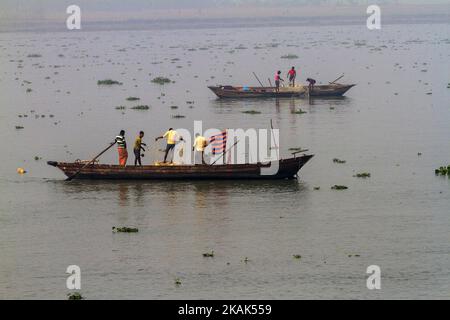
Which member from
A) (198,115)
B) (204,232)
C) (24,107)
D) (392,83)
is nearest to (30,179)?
(204,232)

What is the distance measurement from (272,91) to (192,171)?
32.6m

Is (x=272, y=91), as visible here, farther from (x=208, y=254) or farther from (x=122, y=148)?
(x=208, y=254)

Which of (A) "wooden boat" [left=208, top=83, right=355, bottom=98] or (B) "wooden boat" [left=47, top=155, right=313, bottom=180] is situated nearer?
(B) "wooden boat" [left=47, top=155, right=313, bottom=180]

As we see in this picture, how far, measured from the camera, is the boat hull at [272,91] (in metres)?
75.4

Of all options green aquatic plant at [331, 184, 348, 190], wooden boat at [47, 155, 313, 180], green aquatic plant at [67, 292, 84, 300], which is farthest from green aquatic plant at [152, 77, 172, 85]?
green aquatic plant at [67, 292, 84, 300]

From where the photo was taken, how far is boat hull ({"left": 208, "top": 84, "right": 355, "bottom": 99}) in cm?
7538

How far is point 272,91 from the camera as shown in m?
75.9

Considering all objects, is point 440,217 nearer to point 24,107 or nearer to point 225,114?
point 225,114

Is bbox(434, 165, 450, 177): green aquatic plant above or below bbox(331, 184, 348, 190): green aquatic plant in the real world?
above

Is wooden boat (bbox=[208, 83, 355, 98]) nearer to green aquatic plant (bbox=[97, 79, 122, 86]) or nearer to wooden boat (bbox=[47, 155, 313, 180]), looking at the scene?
green aquatic plant (bbox=[97, 79, 122, 86])

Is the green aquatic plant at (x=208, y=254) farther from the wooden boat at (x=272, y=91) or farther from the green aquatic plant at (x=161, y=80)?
the green aquatic plant at (x=161, y=80)

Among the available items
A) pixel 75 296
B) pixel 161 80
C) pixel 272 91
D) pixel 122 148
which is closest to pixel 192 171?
pixel 122 148

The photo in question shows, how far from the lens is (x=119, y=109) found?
234 feet

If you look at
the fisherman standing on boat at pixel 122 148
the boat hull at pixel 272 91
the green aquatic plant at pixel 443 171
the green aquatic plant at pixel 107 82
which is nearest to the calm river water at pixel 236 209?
→ the green aquatic plant at pixel 443 171
